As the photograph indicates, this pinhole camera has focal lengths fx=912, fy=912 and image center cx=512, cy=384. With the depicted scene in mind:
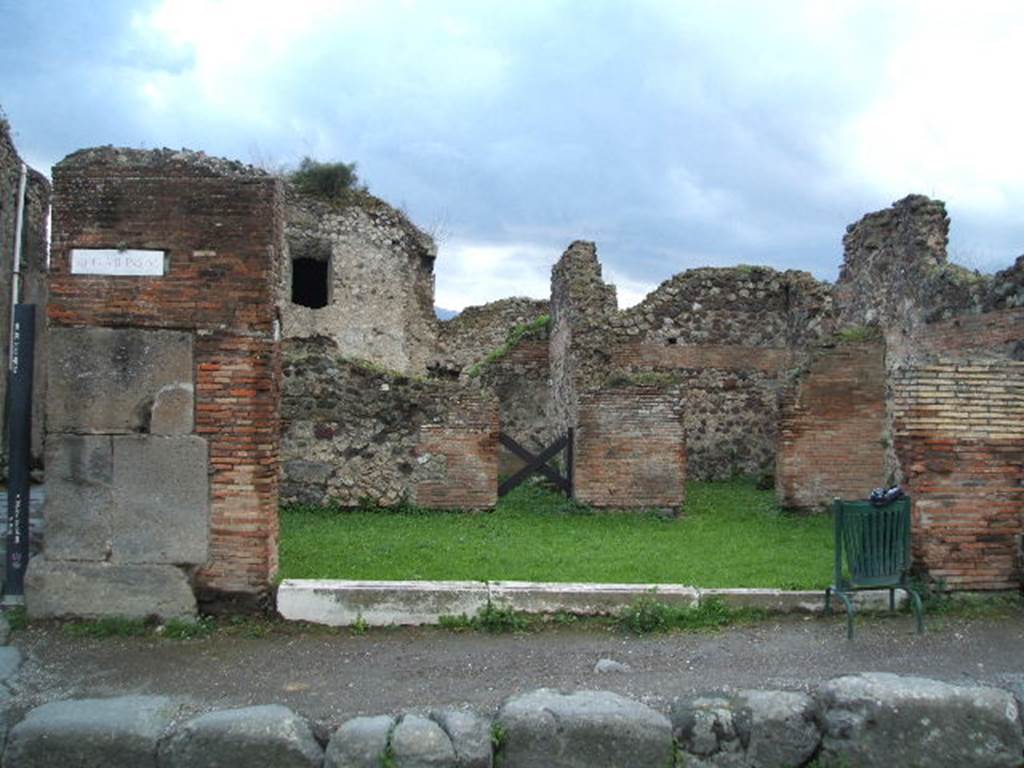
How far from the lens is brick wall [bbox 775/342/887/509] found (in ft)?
35.8

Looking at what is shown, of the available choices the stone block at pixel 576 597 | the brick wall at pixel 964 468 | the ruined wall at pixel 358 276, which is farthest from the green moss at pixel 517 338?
the stone block at pixel 576 597

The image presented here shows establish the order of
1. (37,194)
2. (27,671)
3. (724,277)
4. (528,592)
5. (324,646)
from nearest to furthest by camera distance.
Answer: (27,671) < (324,646) < (528,592) < (37,194) < (724,277)

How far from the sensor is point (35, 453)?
10961 millimetres

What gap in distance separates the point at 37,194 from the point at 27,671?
8690 mm

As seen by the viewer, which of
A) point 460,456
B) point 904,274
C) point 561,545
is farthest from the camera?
point 904,274

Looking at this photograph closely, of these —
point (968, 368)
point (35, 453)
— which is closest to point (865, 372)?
point (968, 368)

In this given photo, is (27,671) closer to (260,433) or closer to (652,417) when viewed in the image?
(260,433)

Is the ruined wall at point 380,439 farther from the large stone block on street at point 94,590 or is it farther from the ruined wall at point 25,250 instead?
the large stone block on street at point 94,590

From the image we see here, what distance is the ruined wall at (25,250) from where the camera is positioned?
35.3 feet

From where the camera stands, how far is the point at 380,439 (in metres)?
10.9

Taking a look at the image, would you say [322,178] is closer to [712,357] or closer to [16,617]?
[712,357]

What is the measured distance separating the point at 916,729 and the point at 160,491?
14.7ft

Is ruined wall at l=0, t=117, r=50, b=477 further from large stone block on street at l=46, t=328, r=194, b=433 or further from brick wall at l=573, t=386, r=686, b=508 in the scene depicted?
brick wall at l=573, t=386, r=686, b=508

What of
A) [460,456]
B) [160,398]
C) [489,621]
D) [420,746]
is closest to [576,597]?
[489,621]
